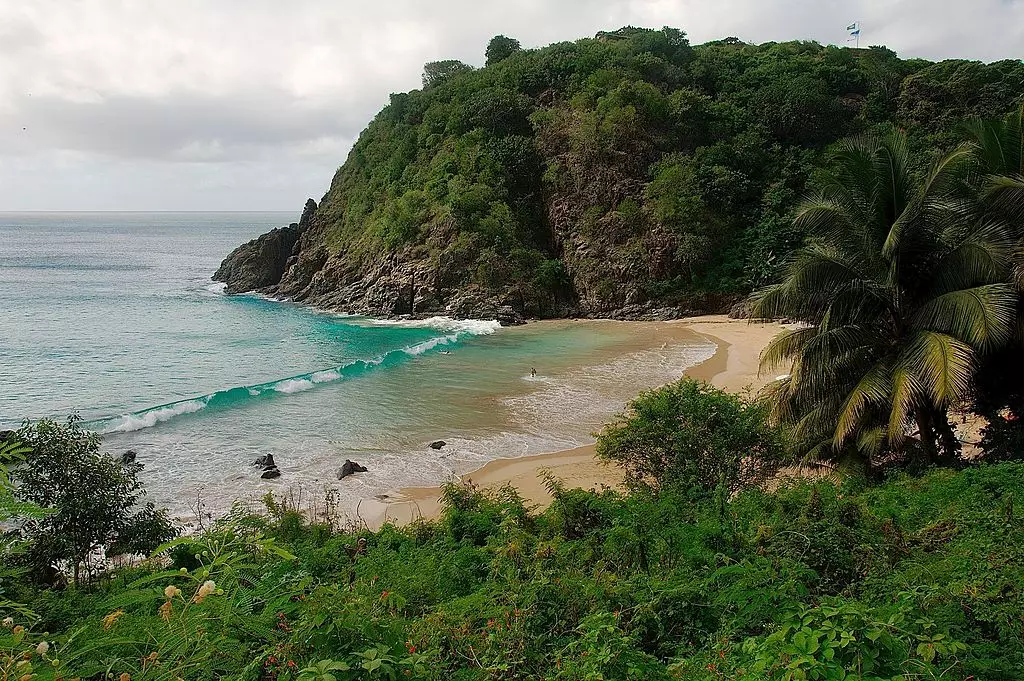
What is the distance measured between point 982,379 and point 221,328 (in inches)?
1535

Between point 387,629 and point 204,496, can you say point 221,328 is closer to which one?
point 204,496

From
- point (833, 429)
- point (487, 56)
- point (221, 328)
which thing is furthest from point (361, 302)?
point (833, 429)

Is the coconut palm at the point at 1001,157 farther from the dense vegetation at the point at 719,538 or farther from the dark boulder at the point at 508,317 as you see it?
the dark boulder at the point at 508,317

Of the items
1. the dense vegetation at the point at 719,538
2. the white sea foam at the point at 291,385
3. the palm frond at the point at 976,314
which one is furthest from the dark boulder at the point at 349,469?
the palm frond at the point at 976,314

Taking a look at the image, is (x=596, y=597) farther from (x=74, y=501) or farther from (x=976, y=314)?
(x=74, y=501)

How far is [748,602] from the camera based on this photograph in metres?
→ 5.02

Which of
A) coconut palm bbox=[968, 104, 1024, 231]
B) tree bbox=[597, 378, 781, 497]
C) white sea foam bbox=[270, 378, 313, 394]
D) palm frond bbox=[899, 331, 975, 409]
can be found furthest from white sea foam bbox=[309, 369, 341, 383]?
coconut palm bbox=[968, 104, 1024, 231]

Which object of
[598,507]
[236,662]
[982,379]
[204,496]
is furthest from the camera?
[204,496]

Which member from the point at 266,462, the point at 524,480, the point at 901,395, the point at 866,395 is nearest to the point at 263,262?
the point at 266,462

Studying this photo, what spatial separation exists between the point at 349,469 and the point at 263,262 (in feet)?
150

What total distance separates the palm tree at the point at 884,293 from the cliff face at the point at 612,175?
28427 millimetres

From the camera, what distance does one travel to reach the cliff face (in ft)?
132

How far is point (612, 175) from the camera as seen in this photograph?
142ft

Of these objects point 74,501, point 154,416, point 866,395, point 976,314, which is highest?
point 976,314
